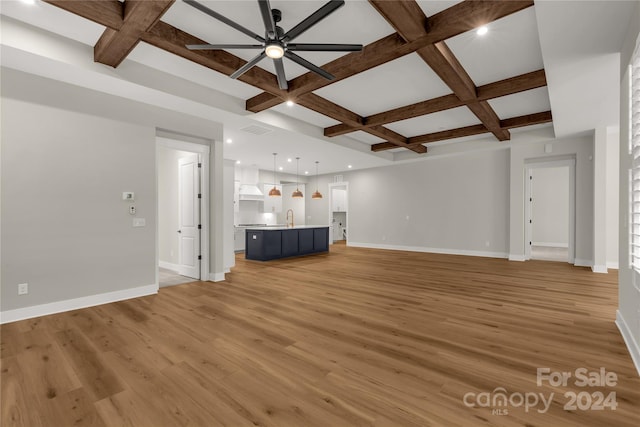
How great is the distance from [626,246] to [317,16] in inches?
135

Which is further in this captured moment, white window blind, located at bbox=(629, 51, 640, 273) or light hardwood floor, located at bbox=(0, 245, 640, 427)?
white window blind, located at bbox=(629, 51, 640, 273)

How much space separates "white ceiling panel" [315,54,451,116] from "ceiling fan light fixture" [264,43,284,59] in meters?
1.75

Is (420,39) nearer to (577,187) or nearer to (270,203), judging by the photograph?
(577,187)

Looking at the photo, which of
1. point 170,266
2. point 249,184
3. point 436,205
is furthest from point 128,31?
point 436,205

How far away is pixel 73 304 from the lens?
3631mm

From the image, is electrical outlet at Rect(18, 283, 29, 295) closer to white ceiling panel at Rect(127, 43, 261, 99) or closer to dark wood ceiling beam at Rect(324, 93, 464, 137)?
white ceiling panel at Rect(127, 43, 261, 99)

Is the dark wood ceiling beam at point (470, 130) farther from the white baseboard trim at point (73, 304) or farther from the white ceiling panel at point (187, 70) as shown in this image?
the white baseboard trim at point (73, 304)

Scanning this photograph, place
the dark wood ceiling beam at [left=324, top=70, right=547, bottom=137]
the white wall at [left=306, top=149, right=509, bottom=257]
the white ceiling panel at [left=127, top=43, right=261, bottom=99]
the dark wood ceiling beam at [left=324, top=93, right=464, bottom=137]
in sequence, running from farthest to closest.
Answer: the white wall at [left=306, top=149, right=509, bottom=257] → the dark wood ceiling beam at [left=324, top=93, right=464, bottom=137] → the dark wood ceiling beam at [left=324, top=70, right=547, bottom=137] → the white ceiling panel at [left=127, top=43, right=261, bottom=99]

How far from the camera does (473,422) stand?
1.63 metres

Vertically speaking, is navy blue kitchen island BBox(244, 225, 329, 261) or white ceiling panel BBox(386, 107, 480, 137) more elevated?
white ceiling panel BBox(386, 107, 480, 137)

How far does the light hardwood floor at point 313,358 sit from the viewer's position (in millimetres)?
1722

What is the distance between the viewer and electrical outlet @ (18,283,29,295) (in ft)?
10.7

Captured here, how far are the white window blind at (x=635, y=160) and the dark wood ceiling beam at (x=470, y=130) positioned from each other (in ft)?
12.7

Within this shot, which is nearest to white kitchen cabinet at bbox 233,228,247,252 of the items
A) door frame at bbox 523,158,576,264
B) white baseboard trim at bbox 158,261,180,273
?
white baseboard trim at bbox 158,261,180,273
